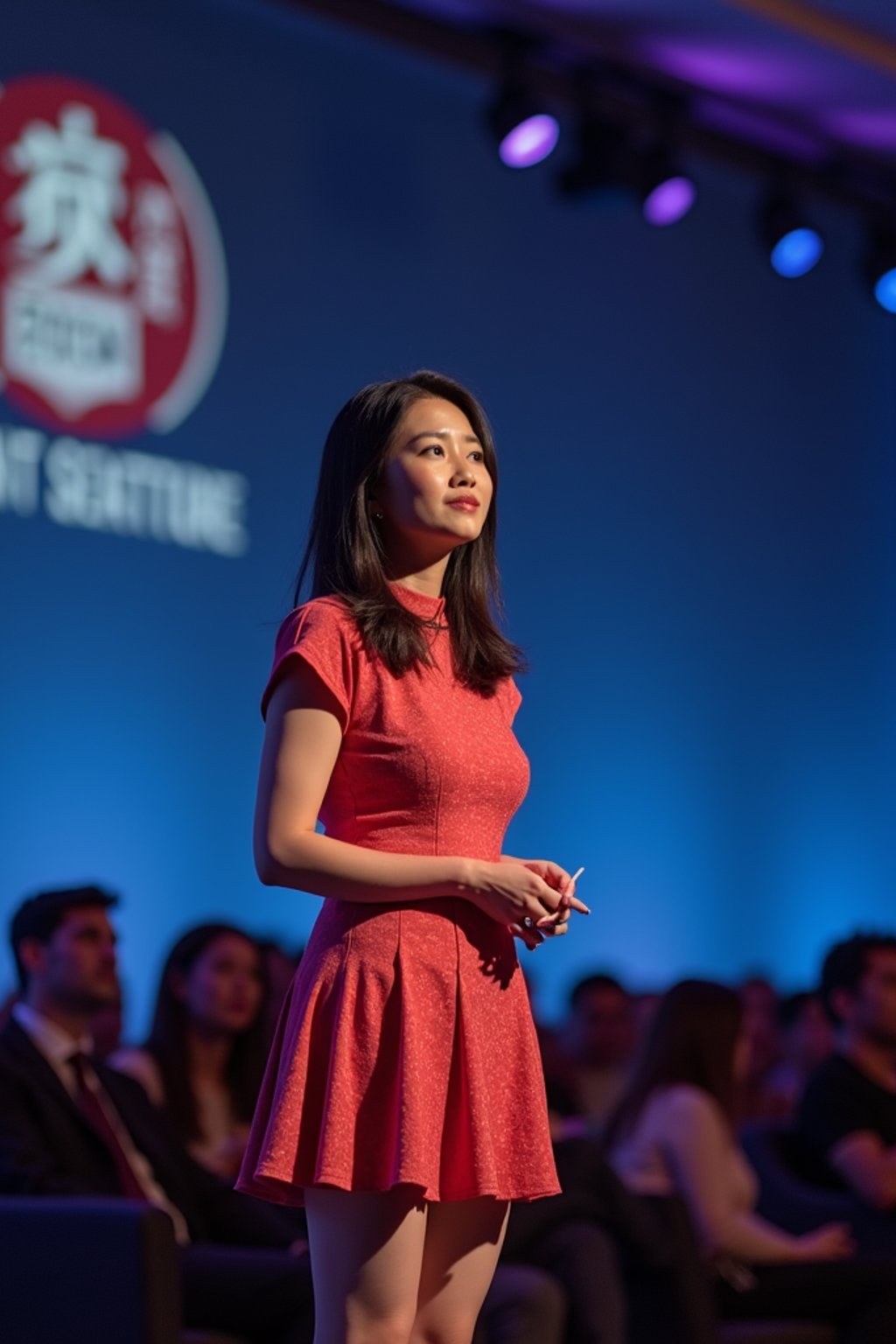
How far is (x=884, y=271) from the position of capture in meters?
7.76

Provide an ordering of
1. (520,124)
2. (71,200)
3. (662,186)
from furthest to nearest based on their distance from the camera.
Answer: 1. (662,186)
2. (520,124)
3. (71,200)

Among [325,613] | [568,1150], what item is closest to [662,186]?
[568,1150]

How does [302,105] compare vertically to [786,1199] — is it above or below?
above

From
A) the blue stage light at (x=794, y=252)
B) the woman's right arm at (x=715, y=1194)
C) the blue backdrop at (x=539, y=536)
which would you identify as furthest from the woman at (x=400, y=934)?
the blue stage light at (x=794, y=252)

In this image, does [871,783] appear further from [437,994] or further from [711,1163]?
[437,994]

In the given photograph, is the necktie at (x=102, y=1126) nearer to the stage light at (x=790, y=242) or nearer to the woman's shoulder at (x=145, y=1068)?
the woman's shoulder at (x=145, y=1068)

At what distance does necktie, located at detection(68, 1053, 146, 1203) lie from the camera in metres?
3.37

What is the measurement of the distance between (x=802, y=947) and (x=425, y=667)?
237 inches

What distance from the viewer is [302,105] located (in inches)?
250

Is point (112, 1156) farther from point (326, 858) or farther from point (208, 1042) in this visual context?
point (326, 858)

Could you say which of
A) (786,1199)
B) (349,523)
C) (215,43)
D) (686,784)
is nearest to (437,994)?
(349,523)

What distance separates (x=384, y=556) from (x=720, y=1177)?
2.32 m

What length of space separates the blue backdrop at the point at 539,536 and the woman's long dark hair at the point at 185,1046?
1382 millimetres

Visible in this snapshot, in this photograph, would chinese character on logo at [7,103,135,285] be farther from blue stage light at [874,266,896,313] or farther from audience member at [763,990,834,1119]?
blue stage light at [874,266,896,313]
